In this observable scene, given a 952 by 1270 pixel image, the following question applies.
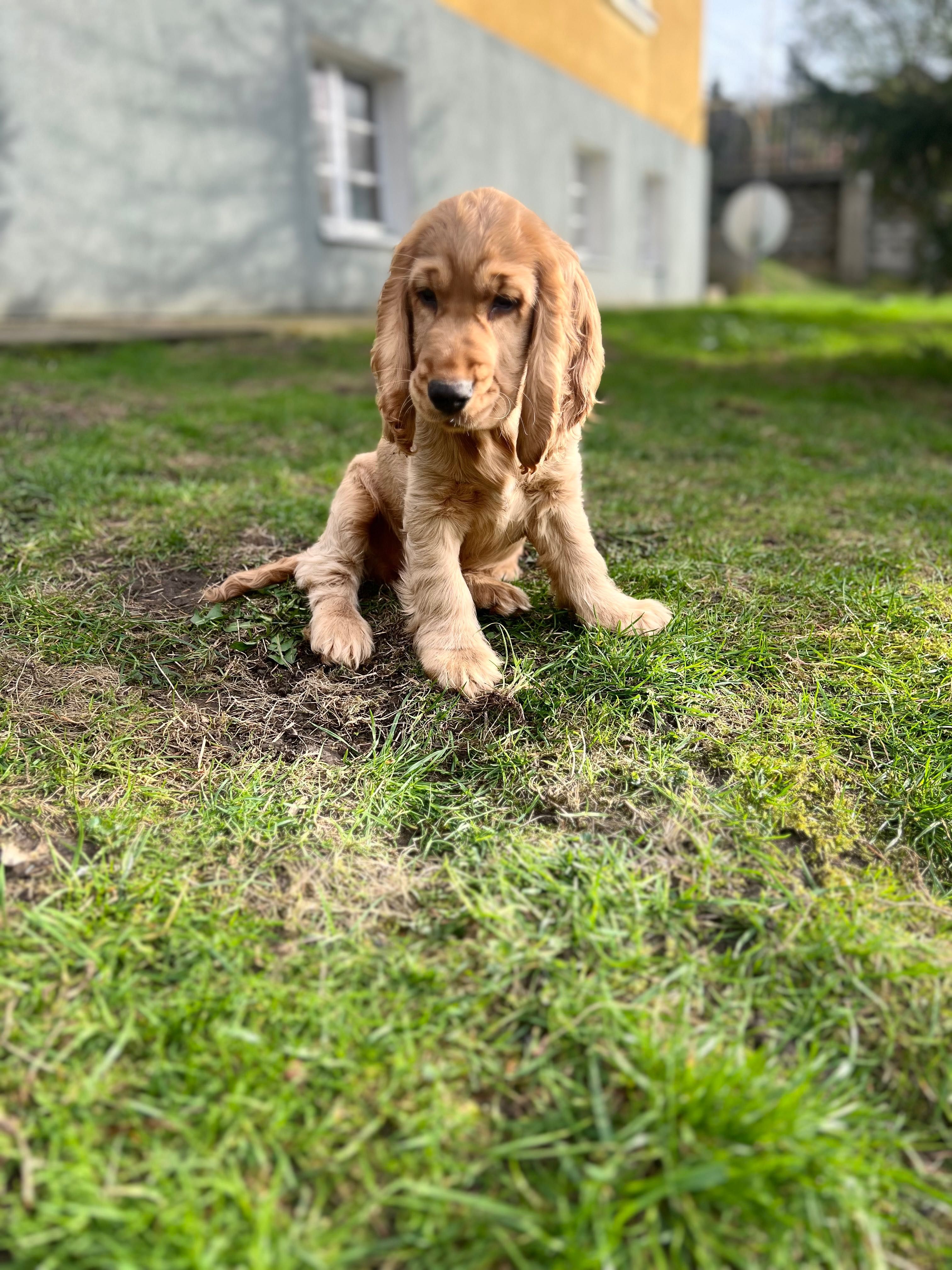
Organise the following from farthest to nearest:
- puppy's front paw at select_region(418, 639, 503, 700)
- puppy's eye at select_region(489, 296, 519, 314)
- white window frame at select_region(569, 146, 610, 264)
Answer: white window frame at select_region(569, 146, 610, 264)
puppy's front paw at select_region(418, 639, 503, 700)
puppy's eye at select_region(489, 296, 519, 314)

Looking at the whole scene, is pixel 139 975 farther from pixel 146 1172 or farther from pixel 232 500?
pixel 232 500

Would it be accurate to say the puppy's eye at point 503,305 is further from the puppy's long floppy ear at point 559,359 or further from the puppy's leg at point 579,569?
the puppy's leg at point 579,569

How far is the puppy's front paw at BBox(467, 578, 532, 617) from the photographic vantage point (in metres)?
2.98

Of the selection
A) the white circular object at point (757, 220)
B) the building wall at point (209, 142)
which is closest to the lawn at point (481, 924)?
the building wall at point (209, 142)

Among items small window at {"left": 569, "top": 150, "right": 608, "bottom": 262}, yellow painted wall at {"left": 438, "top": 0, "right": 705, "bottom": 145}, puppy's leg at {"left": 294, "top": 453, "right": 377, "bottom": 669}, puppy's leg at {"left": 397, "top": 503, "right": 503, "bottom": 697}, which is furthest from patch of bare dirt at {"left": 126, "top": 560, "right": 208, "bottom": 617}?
small window at {"left": 569, "top": 150, "right": 608, "bottom": 262}

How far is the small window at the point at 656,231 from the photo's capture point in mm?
18641

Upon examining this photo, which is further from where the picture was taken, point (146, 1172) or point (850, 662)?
point (850, 662)

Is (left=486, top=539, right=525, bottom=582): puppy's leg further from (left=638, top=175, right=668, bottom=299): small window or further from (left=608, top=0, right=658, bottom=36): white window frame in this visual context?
(left=638, top=175, right=668, bottom=299): small window

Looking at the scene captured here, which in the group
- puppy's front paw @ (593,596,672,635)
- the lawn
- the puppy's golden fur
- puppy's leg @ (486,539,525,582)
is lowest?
the lawn

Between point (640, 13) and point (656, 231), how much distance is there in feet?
13.2

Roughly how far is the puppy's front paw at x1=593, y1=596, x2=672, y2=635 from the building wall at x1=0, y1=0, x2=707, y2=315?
6.73 metres

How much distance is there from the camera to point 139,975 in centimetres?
165

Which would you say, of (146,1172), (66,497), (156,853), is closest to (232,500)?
(66,497)

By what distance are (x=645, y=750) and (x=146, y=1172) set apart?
1.42 metres
